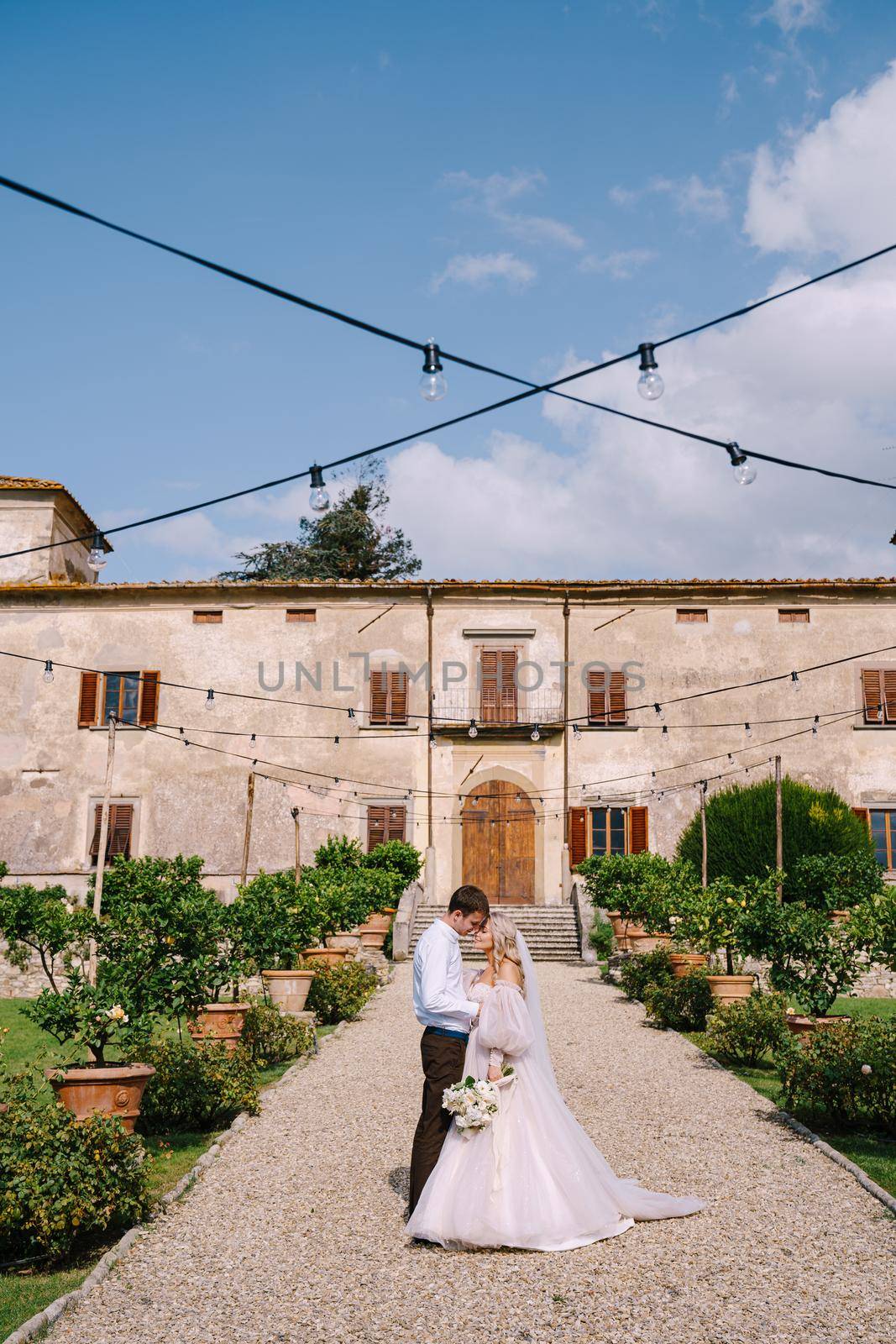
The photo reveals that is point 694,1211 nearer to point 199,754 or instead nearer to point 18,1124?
point 18,1124

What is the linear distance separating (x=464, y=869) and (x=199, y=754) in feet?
21.6

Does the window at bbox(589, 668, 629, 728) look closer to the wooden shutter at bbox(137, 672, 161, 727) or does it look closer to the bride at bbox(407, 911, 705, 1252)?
the wooden shutter at bbox(137, 672, 161, 727)

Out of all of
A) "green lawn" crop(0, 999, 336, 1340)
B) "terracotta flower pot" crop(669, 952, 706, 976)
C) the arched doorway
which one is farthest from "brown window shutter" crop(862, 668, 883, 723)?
"green lawn" crop(0, 999, 336, 1340)

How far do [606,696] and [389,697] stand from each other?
5.04 meters

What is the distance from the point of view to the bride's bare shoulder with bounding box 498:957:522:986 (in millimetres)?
5863

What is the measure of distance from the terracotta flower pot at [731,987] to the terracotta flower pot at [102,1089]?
7.89m

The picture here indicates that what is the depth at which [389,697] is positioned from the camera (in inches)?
1023

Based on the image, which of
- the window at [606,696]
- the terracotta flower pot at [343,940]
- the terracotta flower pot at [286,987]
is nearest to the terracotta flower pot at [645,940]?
the terracotta flower pot at [343,940]

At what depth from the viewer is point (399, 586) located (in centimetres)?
2636

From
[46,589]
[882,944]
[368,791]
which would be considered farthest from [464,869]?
[882,944]

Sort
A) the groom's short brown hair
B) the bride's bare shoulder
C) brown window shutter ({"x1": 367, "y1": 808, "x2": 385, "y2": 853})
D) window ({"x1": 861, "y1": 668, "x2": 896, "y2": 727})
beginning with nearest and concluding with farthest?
the groom's short brown hair < the bride's bare shoulder < brown window shutter ({"x1": 367, "y1": 808, "x2": 385, "y2": 853}) < window ({"x1": 861, "y1": 668, "x2": 896, "y2": 727})

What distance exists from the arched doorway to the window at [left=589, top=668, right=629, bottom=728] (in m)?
2.59

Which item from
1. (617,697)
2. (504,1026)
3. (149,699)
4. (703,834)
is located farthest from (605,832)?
(504,1026)

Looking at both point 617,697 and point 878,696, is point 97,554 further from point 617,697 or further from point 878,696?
point 878,696
